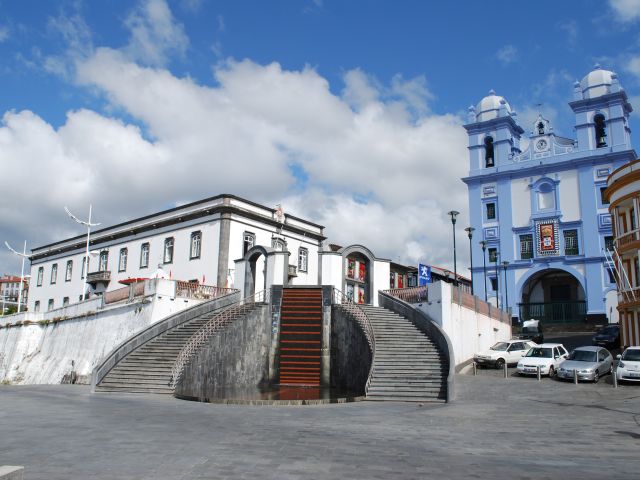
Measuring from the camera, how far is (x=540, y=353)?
23.1m

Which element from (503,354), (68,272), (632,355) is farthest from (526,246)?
(68,272)

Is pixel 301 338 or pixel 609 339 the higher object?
pixel 609 339

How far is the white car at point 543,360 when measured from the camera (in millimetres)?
22125

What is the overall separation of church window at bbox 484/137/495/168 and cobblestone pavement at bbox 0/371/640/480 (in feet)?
131

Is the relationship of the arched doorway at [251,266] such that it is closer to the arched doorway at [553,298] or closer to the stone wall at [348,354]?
the stone wall at [348,354]

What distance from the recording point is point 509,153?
5275 cm

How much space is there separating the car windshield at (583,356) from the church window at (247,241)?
77.2 ft

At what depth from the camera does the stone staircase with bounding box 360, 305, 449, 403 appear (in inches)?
698

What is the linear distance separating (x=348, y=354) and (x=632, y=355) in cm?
1087

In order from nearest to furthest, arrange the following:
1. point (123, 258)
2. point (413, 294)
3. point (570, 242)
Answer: point (413, 294), point (123, 258), point (570, 242)

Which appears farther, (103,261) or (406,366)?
(103,261)

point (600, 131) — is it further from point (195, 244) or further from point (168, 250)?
point (168, 250)

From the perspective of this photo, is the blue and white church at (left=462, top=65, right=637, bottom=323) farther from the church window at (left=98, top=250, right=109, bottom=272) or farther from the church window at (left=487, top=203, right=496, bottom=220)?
the church window at (left=98, top=250, right=109, bottom=272)

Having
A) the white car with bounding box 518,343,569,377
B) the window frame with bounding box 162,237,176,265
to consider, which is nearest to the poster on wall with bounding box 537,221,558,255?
the white car with bounding box 518,343,569,377
